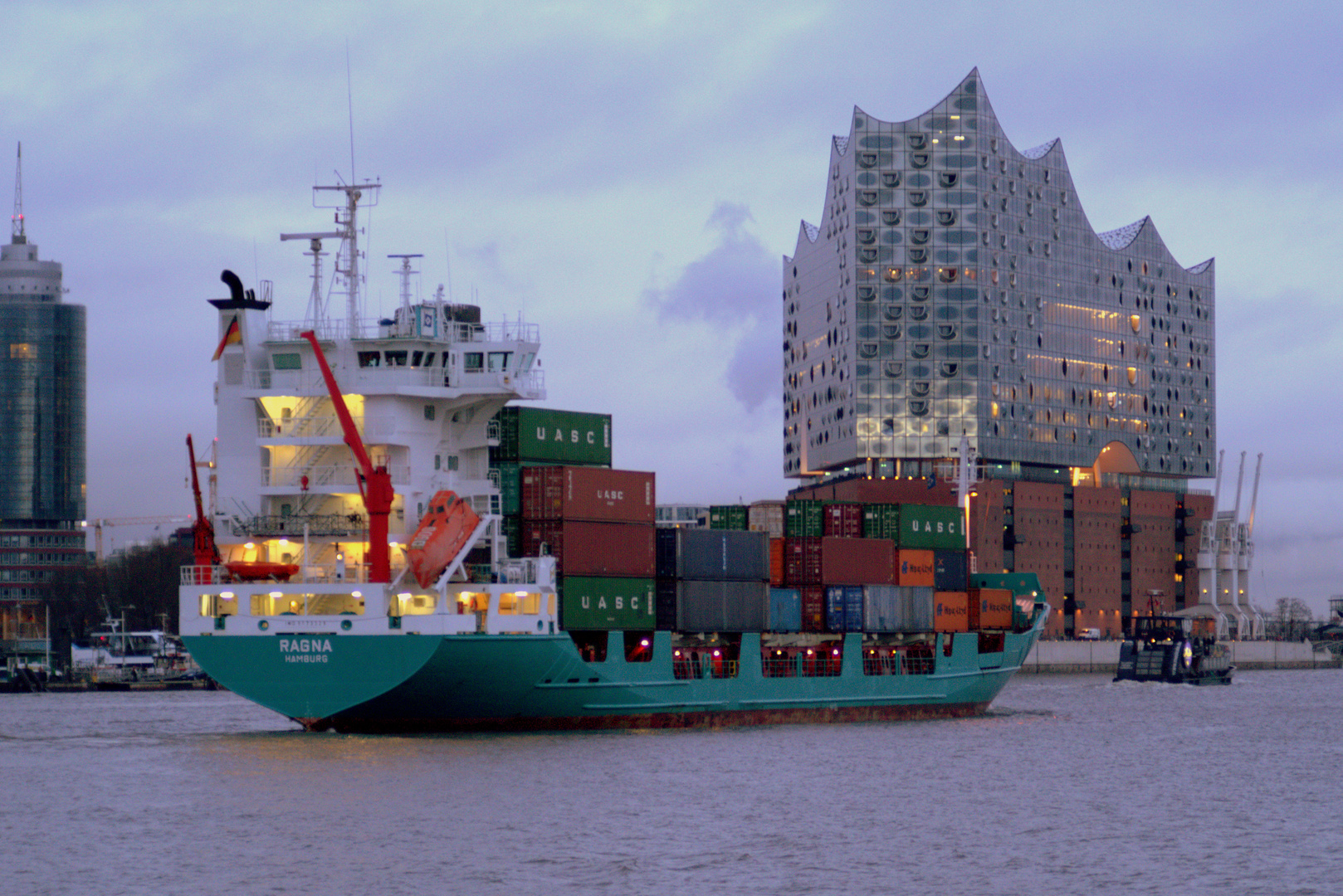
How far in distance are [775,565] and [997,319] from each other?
93.5 metres

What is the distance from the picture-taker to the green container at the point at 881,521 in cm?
6388

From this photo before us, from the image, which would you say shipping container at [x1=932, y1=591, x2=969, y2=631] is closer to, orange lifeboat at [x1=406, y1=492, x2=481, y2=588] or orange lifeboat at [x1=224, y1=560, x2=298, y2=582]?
orange lifeboat at [x1=406, y1=492, x2=481, y2=588]

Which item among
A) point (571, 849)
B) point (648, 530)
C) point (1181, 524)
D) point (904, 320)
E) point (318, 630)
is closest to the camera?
point (571, 849)

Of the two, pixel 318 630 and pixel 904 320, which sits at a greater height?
pixel 904 320

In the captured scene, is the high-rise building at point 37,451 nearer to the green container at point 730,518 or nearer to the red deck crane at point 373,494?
the green container at point 730,518

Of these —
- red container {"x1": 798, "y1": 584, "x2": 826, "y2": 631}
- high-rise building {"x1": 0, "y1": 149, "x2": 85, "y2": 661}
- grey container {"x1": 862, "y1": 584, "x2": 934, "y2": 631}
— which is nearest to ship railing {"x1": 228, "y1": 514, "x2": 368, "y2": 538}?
red container {"x1": 798, "y1": 584, "x2": 826, "y2": 631}

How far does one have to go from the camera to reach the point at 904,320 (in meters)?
147

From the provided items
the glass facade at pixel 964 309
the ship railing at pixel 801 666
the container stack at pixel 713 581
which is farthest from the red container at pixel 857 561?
the glass facade at pixel 964 309

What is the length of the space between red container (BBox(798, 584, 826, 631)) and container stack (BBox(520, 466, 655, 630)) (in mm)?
8282

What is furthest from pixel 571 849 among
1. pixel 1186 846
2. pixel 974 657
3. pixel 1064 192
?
pixel 1064 192

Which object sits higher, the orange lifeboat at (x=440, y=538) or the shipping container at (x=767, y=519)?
the shipping container at (x=767, y=519)

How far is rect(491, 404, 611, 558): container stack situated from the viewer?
49.7 m

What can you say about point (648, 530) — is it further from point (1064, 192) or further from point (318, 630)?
point (1064, 192)

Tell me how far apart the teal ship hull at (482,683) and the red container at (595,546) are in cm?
202
